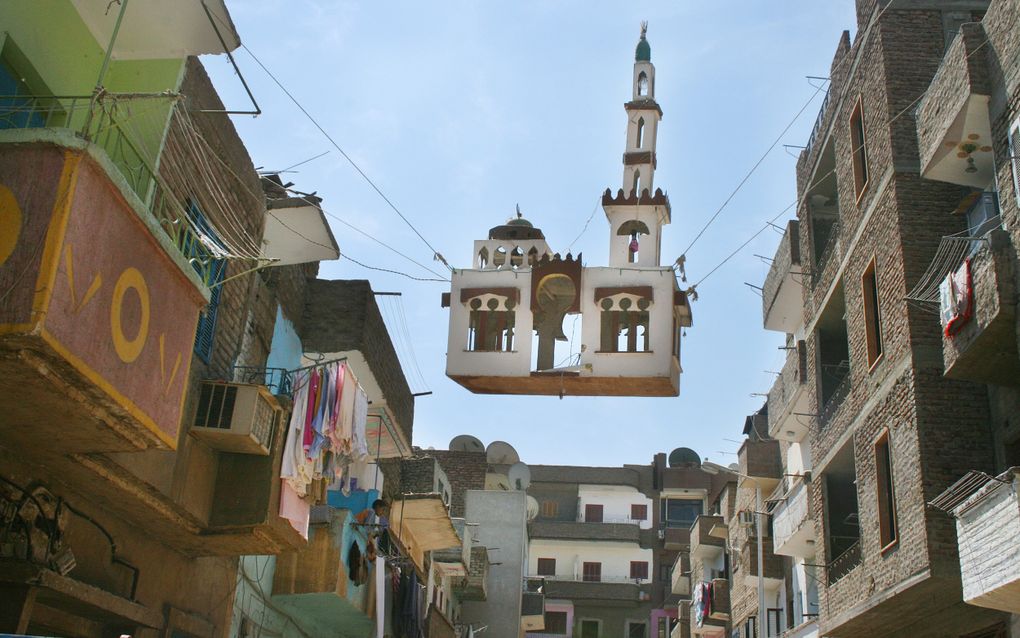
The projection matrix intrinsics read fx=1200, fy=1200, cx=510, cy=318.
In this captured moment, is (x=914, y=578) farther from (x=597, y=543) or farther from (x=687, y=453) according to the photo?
(x=687, y=453)

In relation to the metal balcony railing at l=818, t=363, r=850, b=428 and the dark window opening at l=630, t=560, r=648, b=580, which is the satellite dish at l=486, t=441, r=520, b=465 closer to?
the dark window opening at l=630, t=560, r=648, b=580

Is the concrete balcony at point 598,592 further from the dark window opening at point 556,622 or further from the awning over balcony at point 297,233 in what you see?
the awning over balcony at point 297,233

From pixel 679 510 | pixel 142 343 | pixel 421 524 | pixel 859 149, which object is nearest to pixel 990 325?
pixel 859 149

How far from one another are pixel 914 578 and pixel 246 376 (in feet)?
30.7

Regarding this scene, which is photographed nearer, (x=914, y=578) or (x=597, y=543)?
(x=914, y=578)

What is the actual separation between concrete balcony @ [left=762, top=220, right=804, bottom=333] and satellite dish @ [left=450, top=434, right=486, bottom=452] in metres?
22.2

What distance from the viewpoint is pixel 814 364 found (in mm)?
24016

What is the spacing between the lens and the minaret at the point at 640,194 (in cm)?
1586

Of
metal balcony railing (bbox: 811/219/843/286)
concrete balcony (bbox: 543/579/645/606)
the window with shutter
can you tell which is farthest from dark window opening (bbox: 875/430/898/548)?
concrete balcony (bbox: 543/579/645/606)

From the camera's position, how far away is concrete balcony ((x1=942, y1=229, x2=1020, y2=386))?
1401 cm

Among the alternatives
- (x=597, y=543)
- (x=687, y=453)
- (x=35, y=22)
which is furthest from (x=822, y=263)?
(x=687, y=453)

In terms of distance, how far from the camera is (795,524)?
88.0 ft

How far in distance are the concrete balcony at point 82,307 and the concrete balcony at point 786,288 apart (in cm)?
1819

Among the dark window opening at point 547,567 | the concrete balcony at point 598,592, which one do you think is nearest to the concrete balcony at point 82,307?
the concrete balcony at point 598,592
